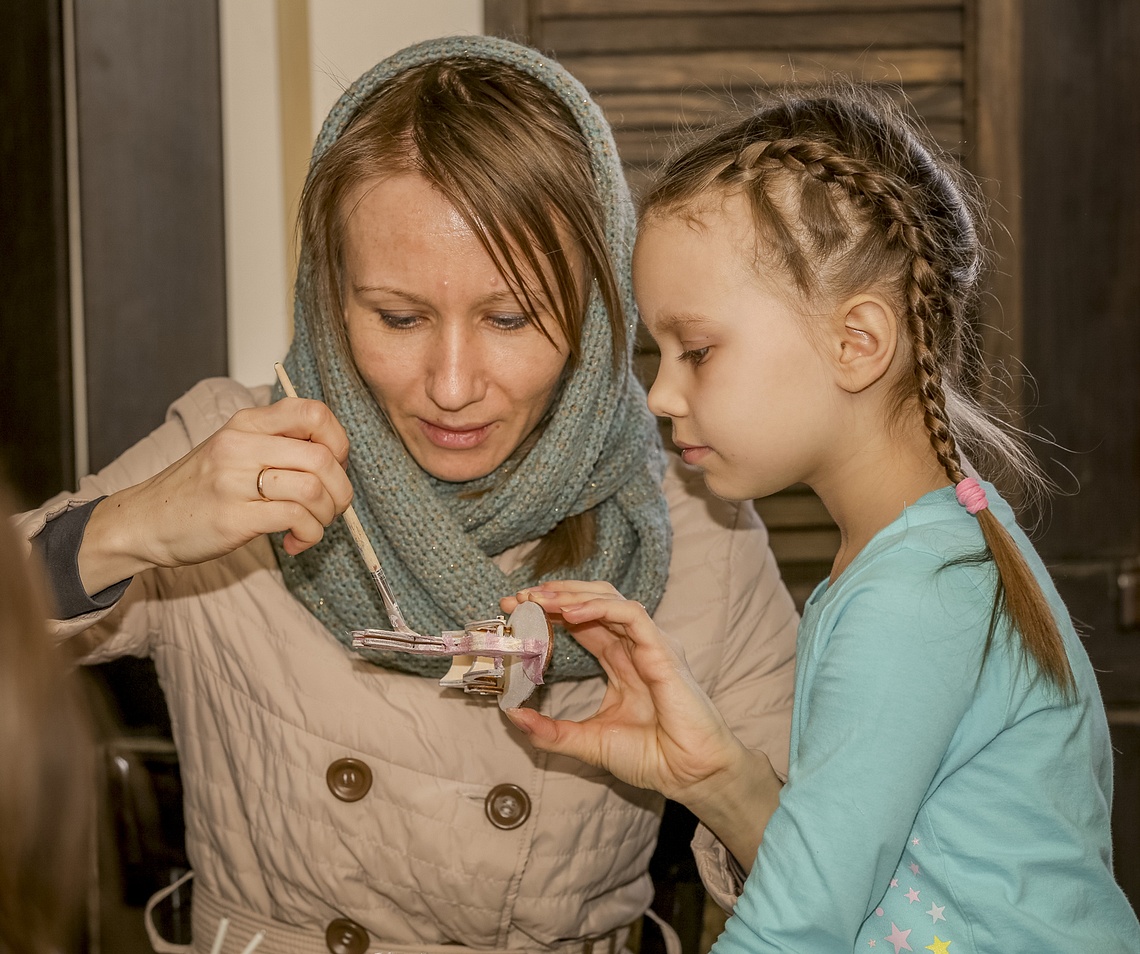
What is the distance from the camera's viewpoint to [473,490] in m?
1.51

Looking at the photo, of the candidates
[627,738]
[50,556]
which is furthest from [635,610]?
[50,556]

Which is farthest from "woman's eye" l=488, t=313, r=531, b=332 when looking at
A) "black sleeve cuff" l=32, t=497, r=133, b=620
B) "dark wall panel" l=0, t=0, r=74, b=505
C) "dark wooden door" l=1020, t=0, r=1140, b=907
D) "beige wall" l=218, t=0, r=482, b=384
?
"dark wooden door" l=1020, t=0, r=1140, b=907

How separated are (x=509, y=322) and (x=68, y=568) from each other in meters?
0.55

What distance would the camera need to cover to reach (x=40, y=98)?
2025 mm

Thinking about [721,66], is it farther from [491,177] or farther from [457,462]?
[457,462]

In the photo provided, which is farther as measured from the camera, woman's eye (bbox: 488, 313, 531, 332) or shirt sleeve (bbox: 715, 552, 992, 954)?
woman's eye (bbox: 488, 313, 531, 332)

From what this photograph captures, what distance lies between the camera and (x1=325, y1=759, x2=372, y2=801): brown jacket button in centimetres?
142

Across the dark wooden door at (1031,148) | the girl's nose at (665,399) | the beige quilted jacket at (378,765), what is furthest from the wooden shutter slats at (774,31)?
the girl's nose at (665,399)

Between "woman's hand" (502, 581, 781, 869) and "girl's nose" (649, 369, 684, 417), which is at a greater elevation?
"girl's nose" (649, 369, 684, 417)

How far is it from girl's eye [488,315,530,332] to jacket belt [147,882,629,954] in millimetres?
735

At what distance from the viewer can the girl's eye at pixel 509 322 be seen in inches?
54.7

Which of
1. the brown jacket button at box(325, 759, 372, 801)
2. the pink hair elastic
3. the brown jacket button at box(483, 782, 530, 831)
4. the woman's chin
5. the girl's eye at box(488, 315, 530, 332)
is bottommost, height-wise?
the brown jacket button at box(483, 782, 530, 831)

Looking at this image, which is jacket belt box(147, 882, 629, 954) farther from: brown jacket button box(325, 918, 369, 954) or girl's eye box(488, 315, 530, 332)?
girl's eye box(488, 315, 530, 332)

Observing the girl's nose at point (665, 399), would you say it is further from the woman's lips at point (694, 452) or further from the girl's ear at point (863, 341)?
the girl's ear at point (863, 341)
